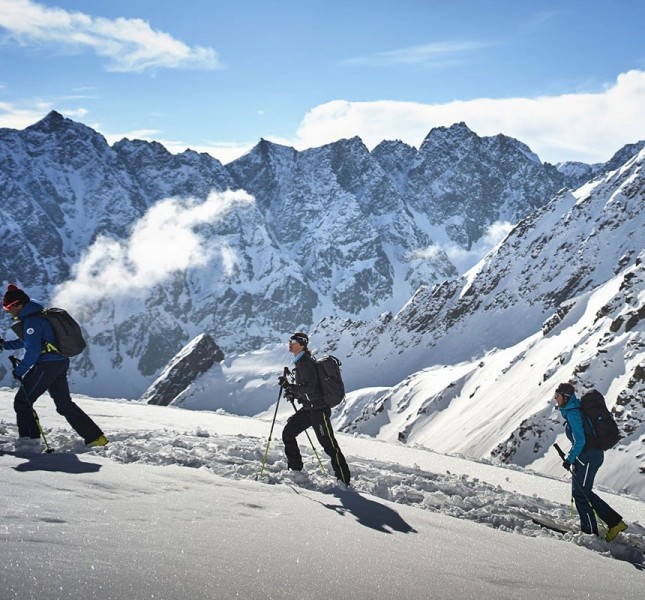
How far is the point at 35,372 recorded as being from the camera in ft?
31.0

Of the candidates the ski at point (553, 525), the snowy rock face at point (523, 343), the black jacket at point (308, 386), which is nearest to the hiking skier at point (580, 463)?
the ski at point (553, 525)

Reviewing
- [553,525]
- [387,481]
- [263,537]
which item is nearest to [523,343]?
[387,481]

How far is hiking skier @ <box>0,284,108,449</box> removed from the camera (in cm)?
934

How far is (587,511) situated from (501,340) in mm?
102046

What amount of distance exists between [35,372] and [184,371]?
117 m

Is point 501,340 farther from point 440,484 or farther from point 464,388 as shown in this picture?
point 440,484

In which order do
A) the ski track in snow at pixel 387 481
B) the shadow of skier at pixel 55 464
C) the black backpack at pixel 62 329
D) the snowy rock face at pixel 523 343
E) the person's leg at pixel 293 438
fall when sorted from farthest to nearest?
the snowy rock face at pixel 523 343 → the black backpack at pixel 62 329 → the person's leg at pixel 293 438 → the ski track in snow at pixel 387 481 → the shadow of skier at pixel 55 464

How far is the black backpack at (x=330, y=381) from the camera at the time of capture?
9102mm

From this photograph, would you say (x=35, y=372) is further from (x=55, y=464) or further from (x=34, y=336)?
(x=55, y=464)

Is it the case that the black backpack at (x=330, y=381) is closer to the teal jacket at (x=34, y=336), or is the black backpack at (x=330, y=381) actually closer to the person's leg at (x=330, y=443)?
the person's leg at (x=330, y=443)

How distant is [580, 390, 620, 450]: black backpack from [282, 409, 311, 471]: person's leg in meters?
3.89

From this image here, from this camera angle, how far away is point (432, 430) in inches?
2333

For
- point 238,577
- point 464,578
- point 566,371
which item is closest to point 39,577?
point 238,577

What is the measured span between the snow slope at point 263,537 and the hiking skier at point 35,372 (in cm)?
36
